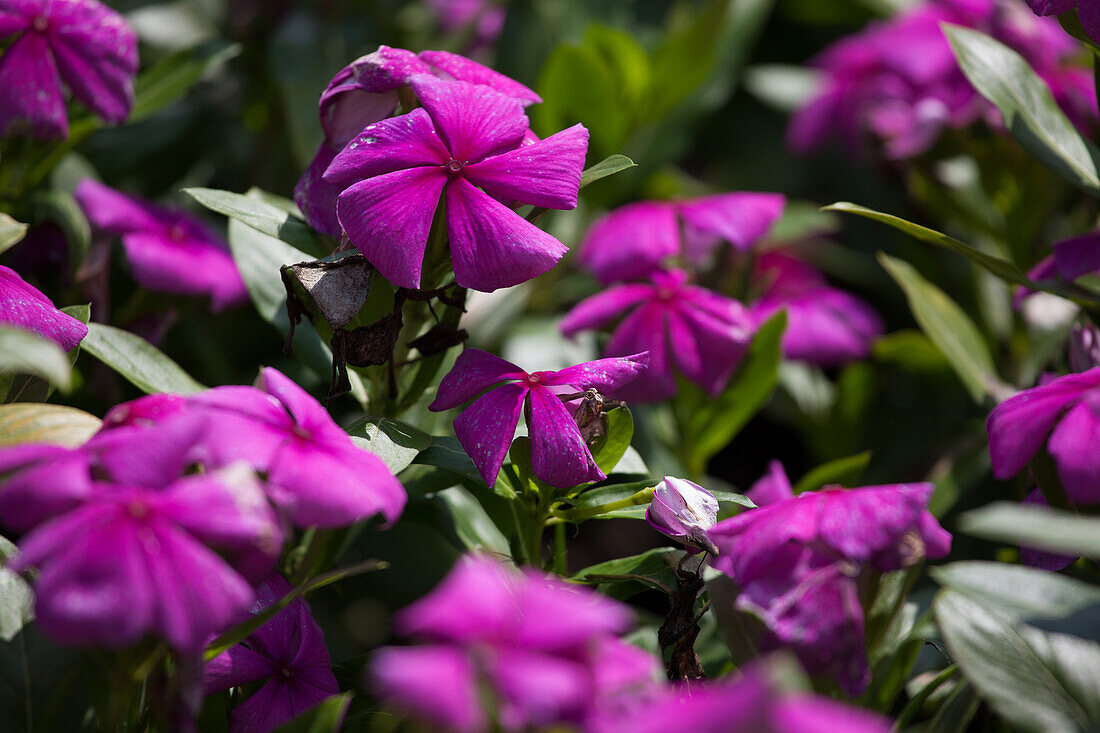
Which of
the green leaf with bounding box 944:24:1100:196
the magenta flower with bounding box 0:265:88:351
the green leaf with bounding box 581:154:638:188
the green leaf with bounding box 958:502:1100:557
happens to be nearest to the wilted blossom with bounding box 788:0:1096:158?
the green leaf with bounding box 944:24:1100:196

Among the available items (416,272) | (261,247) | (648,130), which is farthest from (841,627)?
(648,130)

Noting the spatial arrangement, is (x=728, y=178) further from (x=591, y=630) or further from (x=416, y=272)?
(x=591, y=630)

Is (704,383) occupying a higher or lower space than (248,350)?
higher

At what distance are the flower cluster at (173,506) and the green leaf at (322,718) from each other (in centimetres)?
11

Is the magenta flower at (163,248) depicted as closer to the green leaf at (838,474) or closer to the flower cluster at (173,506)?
the flower cluster at (173,506)

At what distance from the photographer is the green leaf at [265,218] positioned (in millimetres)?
838

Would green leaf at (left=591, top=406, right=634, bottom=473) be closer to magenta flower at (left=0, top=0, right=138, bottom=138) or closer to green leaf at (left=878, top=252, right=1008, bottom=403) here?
green leaf at (left=878, top=252, right=1008, bottom=403)

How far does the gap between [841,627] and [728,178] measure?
1.48 m

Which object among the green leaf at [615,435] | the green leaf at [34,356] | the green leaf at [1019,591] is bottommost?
the green leaf at [615,435]

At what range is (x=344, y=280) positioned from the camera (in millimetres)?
774

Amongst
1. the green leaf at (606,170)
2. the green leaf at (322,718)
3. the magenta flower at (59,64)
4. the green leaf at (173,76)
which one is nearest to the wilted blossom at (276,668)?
the green leaf at (322,718)

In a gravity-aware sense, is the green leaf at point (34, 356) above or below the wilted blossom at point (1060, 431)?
above

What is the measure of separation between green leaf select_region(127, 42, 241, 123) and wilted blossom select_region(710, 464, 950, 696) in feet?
3.17

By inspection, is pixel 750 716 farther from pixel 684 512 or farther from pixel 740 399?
pixel 740 399
